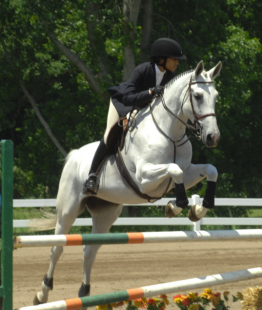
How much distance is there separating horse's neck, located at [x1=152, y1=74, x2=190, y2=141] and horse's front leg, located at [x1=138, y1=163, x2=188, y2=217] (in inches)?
13.5

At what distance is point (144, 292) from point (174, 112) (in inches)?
65.5

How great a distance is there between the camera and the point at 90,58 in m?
14.0

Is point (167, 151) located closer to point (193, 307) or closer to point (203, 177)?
point (203, 177)

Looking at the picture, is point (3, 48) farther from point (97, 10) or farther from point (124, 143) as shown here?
point (124, 143)

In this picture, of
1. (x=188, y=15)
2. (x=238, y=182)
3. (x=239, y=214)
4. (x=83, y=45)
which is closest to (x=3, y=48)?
(x=83, y=45)

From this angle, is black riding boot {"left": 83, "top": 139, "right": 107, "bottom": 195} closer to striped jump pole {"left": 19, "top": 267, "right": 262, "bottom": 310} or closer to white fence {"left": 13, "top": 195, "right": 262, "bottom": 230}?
striped jump pole {"left": 19, "top": 267, "right": 262, "bottom": 310}

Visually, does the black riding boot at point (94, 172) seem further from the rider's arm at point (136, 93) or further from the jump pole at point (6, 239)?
the jump pole at point (6, 239)

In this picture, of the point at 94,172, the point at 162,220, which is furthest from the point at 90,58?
the point at 94,172

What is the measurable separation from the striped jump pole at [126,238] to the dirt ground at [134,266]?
1.79m

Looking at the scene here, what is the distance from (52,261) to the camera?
17.4ft

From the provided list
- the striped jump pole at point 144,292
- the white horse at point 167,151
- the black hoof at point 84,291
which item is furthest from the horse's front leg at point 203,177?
the black hoof at point 84,291

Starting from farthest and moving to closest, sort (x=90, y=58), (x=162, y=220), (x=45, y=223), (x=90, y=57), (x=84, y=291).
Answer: (x=90, y=58) < (x=90, y=57) < (x=162, y=220) < (x=45, y=223) < (x=84, y=291)

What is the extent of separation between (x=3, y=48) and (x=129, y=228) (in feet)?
22.2

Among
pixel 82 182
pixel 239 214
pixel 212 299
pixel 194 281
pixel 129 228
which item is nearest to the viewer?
pixel 194 281
